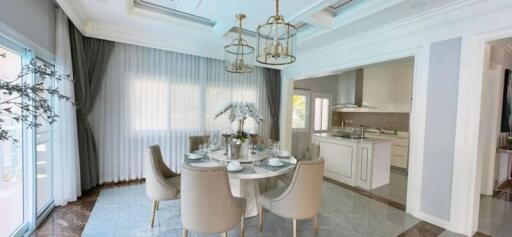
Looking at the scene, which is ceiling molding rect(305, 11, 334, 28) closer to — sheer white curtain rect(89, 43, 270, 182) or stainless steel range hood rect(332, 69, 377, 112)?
sheer white curtain rect(89, 43, 270, 182)

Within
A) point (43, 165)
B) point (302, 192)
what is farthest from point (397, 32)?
point (43, 165)

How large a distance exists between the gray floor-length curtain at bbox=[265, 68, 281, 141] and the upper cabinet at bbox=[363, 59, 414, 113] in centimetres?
227

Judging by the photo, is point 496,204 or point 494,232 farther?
point 496,204

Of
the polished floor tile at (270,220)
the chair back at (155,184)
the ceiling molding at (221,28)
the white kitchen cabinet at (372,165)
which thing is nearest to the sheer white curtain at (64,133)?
the polished floor tile at (270,220)

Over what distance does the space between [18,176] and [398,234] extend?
4310 millimetres

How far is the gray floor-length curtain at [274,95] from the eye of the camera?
18.2 ft

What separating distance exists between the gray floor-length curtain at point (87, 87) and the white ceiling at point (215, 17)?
0.75 feet

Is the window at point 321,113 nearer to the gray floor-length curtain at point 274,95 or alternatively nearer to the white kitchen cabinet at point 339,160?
the gray floor-length curtain at point 274,95

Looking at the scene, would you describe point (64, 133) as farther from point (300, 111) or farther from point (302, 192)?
point (300, 111)

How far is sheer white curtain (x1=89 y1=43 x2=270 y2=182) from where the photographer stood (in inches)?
154

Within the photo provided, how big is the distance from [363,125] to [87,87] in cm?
656

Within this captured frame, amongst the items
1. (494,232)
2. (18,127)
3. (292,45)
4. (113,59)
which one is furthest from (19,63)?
(494,232)

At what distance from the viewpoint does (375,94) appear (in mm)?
6094

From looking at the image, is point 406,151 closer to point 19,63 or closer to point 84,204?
point 84,204
